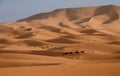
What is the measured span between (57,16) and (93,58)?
5084 cm

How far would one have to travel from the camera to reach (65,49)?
69.3 feet

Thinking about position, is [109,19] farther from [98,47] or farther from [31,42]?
[98,47]

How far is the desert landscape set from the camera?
10.5m

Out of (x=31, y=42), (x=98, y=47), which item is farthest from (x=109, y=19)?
(x=98, y=47)

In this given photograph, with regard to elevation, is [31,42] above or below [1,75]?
above

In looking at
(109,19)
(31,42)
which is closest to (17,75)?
(31,42)

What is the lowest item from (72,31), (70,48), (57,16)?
(70,48)

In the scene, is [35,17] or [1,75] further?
[35,17]

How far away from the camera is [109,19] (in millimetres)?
56281

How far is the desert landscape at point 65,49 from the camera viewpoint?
1048 cm

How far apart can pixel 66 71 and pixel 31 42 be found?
17.9 m

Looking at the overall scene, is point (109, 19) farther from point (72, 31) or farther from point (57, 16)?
point (72, 31)

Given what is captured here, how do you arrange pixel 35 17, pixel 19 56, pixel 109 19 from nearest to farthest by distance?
1. pixel 19 56
2. pixel 109 19
3. pixel 35 17

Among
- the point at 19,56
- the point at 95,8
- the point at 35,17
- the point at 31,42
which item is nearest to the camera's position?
the point at 19,56
